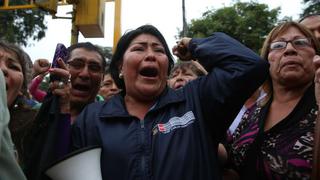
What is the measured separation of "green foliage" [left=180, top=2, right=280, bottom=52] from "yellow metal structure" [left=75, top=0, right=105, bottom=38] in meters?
18.7

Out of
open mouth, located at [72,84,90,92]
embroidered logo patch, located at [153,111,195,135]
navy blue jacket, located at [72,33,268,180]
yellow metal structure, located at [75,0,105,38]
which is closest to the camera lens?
navy blue jacket, located at [72,33,268,180]

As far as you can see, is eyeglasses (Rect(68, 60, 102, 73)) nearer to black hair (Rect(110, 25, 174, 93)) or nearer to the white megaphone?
black hair (Rect(110, 25, 174, 93))

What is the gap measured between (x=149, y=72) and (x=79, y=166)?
78cm

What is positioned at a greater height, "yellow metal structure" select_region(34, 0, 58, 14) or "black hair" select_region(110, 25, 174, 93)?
"yellow metal structure" select_region(34, 0, 58, 14)

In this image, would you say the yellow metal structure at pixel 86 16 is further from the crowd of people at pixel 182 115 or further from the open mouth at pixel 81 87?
the crowd of people at pixel 182 115

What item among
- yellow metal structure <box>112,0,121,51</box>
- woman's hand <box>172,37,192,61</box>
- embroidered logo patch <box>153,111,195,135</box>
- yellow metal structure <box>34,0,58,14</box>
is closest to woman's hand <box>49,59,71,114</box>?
embroidered logo patch <box>153,111,195,135</box>

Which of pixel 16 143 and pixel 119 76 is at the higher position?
pixel 119 76

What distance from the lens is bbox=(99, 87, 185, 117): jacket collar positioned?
2555mm

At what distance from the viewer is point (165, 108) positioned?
257cm

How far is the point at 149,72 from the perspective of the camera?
2799mm

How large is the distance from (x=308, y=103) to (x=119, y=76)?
1273 millimetres

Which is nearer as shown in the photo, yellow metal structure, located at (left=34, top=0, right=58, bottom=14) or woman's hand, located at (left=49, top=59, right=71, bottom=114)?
woman's hand, located at (left=49, top=59, right=71, bottom=114)

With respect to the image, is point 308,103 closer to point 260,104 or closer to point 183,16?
point 260,104

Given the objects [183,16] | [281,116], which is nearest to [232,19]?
[183,16]
